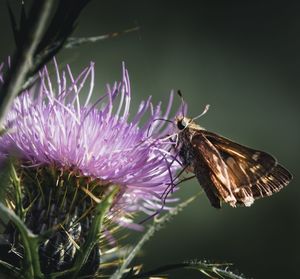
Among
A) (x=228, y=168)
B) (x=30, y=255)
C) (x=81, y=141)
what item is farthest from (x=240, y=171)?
(x=30, y=255)

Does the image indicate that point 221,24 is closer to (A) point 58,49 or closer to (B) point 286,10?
(B) point 286,10

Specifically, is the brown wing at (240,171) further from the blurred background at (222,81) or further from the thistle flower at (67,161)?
the blurred background at (222,81)

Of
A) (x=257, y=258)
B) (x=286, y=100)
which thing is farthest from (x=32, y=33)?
(x=286, y=100)

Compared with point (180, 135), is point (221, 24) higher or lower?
higher

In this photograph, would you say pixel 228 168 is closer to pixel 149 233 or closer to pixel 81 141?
pixel 81 141

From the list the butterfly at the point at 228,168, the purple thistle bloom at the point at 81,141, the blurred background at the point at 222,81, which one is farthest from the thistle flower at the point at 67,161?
the blurred background at the point at 222,81
